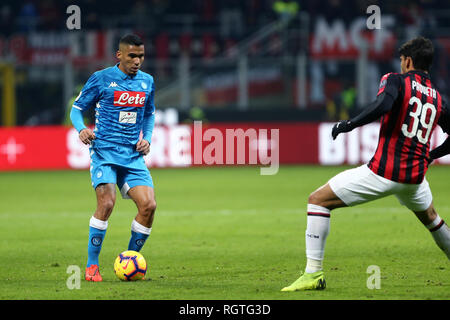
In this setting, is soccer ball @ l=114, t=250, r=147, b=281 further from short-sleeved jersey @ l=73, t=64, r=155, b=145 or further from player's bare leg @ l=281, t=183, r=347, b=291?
player's bare leg @ l=281, t=183, r=347, b=291

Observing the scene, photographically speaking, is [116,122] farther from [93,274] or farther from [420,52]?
[420,52]

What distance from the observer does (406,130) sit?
19.1 ft

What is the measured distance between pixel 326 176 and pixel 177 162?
15.0 feet

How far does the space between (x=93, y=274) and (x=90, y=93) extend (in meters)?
1.44

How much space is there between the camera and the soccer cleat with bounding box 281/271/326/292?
5930 millimetres

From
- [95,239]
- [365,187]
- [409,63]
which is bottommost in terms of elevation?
[95,239]

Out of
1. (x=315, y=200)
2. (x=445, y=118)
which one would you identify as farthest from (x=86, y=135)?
(x=445, y=118)

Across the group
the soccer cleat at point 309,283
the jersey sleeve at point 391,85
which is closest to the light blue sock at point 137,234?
the soccer cleat at point 309,283

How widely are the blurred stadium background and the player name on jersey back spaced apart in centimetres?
1637

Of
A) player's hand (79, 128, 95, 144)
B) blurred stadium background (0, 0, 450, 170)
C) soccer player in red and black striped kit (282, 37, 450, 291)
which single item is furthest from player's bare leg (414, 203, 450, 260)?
blurred stadium background (0, 0, 450, 170)

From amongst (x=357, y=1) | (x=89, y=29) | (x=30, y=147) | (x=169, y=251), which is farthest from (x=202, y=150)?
(x=169, y=251)

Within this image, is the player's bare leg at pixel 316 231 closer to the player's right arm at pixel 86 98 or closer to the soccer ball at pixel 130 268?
the soccer ball at pixel 130 268

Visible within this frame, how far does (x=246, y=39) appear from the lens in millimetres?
24750

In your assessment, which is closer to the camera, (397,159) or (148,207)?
(397,159)
